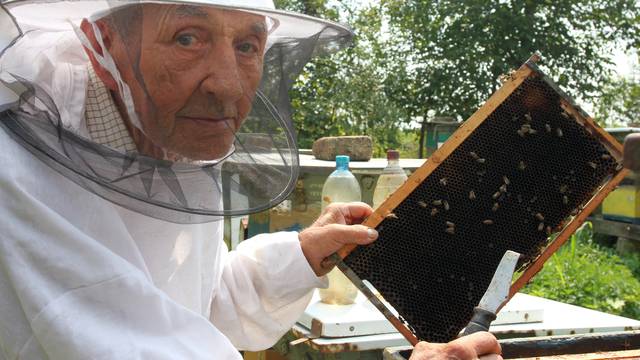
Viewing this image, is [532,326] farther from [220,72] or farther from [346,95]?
[346,95]

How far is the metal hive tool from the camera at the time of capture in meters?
1.82

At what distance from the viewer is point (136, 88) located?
1.43 m

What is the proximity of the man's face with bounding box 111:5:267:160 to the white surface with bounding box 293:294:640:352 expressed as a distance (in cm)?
101

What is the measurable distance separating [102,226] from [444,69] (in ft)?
40.6

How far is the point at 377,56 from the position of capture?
13.9 metres

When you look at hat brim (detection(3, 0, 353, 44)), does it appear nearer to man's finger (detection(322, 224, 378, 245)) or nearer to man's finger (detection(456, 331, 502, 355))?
man's finger (detection(322, 224, 378, 245))

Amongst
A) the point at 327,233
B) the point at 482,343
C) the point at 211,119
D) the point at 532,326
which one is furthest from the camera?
the point at 532,326

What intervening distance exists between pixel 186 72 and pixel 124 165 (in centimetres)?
25

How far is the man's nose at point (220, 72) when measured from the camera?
4.82 ft

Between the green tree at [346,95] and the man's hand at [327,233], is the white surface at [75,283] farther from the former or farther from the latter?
the green tree at [346,95]

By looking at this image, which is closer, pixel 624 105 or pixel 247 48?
pixel 247 48

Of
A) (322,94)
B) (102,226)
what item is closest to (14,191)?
(102,226)

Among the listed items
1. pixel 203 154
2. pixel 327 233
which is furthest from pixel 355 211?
pixel 203 154

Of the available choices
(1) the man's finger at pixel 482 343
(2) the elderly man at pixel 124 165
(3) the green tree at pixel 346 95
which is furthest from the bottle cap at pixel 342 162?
(3) the green tree at pixel 346 95
